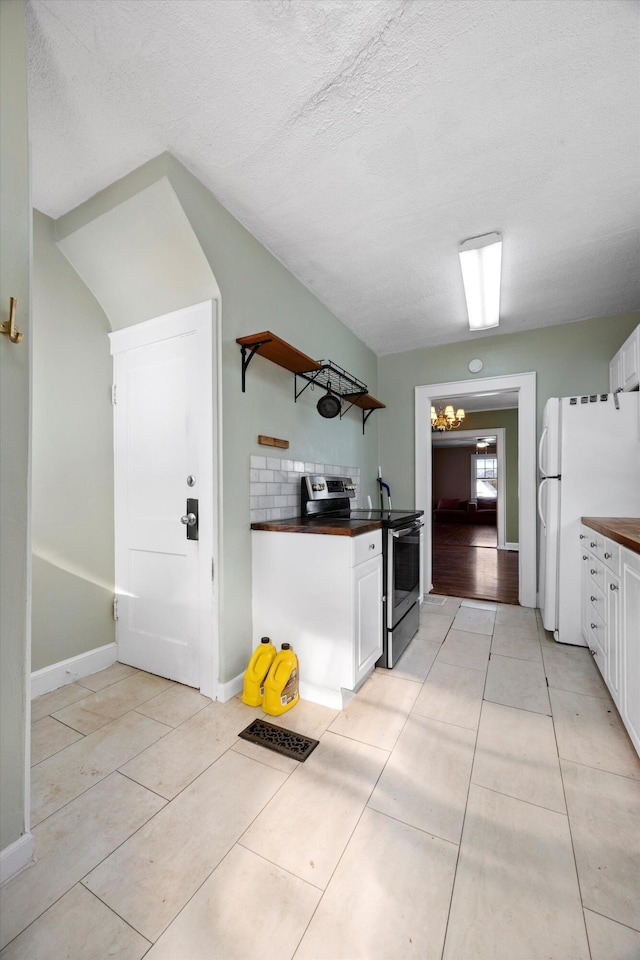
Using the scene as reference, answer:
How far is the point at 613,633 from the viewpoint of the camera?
6.01 ft

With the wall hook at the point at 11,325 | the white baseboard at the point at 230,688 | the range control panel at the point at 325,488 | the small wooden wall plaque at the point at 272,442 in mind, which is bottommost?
the white baseboard at the point at 230,688

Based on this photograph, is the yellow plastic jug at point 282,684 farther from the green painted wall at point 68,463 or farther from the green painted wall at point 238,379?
the green painted wall at point 68,463

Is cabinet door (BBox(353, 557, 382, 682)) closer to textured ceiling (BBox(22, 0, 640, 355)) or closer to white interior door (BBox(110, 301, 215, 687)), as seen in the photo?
white interior door (BBox(110, 301, 215, 687))

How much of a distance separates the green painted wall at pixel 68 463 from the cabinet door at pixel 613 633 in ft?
9.01

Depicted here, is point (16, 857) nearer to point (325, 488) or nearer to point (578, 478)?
point (325, 488)

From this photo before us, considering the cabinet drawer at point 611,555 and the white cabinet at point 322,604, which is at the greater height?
the cabinet drawer at point 611,555

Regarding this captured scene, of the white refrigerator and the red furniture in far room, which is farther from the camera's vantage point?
the red furniture in far room

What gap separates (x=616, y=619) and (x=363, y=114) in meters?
2.44

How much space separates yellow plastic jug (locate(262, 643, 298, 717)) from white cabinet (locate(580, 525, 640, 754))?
145 centimetres

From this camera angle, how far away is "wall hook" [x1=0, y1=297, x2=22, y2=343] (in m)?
1.08

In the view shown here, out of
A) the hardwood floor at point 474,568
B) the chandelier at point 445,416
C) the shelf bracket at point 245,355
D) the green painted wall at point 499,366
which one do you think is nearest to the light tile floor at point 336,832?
the shelf bracket at point 245,355

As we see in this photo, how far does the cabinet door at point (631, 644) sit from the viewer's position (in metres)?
1.50

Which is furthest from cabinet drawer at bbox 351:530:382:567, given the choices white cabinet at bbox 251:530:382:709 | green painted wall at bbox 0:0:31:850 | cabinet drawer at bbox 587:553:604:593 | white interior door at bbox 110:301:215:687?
green painted wall at bbox 0:0:31:850

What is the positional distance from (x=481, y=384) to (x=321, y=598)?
2869mm
